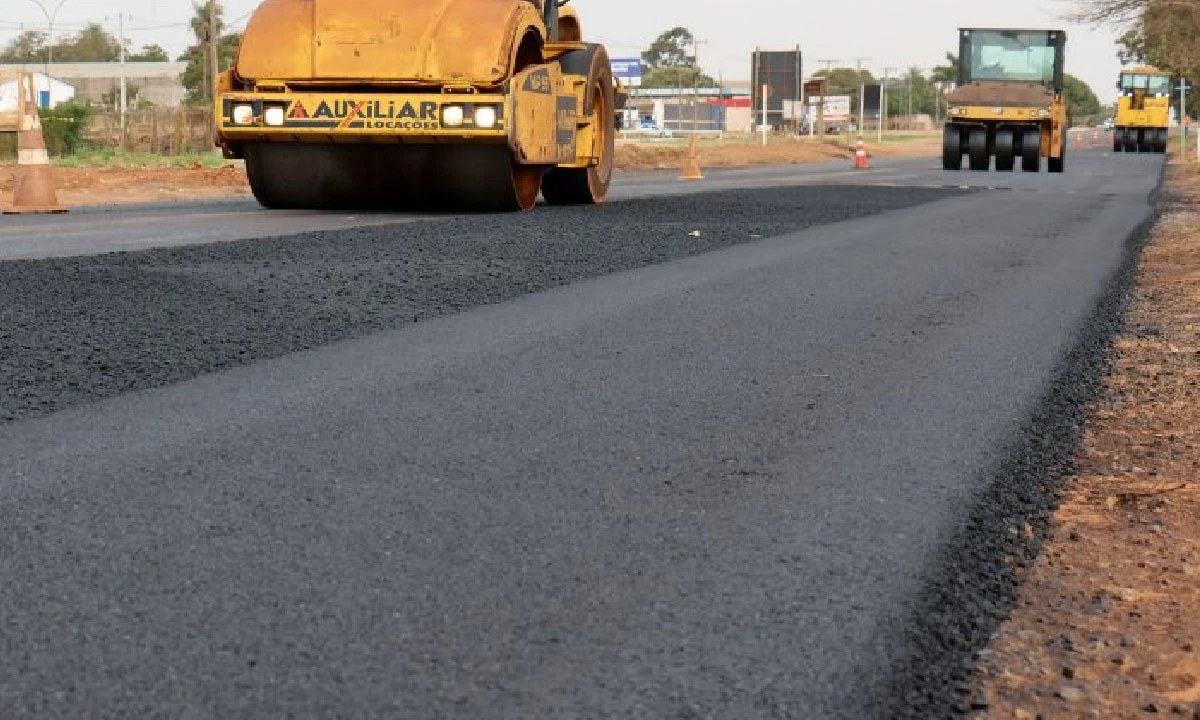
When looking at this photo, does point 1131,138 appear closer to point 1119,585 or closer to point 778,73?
point 778,73

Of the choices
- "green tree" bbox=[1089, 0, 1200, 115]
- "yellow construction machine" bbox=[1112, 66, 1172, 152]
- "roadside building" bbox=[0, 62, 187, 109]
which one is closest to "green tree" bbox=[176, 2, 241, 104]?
"roadside building" bbox=[0, 62, 187, 109]

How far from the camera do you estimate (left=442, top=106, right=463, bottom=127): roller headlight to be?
15.2m

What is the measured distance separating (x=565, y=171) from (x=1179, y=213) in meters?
7.97

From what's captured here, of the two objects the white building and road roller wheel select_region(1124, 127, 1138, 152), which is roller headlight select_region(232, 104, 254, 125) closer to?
the white building

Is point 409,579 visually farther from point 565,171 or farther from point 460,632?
point 565,171

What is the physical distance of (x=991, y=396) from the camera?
6.44 metres

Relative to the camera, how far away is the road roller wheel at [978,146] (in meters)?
37.5

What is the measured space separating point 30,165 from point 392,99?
4.47 m

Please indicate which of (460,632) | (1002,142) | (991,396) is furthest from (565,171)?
(1002,142)

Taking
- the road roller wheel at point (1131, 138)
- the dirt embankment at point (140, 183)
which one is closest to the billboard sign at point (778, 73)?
the road roller wheel at point (1131, 138)

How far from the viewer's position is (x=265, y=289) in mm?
9500

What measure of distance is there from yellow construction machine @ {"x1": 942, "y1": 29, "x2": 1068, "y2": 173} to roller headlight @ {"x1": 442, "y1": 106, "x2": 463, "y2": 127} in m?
22.8

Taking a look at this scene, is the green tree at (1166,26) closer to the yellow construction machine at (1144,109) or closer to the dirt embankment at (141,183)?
the dirt embankment at (141,183)

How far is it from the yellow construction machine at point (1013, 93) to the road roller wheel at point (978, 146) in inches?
1.3
